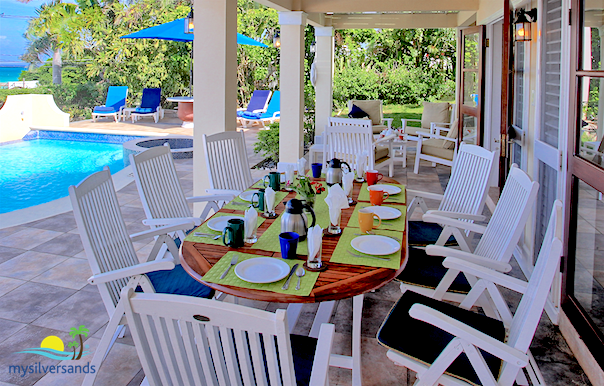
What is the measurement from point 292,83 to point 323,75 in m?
3.02

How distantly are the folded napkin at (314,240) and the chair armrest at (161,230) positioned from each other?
3.04 ft

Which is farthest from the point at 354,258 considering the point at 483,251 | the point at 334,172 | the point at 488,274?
the point at 334,172

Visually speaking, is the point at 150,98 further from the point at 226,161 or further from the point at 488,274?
the point at 488,274

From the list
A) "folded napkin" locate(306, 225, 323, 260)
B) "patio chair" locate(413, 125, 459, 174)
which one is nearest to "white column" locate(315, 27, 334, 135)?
"patio chair" locate(413, 125, 459, 174)

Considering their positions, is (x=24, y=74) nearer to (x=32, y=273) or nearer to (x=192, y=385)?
(x=32, y=273)

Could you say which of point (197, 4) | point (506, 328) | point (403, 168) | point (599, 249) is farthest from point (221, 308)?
point (403, 168)

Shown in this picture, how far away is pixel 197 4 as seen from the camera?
4.31 metres

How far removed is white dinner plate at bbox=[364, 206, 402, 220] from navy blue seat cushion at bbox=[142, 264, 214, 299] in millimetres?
924

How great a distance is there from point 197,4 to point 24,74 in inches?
715

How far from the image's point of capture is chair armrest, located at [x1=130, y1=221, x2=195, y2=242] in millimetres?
2564

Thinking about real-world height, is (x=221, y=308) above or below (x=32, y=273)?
above

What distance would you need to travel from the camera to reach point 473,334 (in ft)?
5.41

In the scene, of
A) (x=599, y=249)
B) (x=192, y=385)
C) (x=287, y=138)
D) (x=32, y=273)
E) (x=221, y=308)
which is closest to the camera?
(x=221, y=308)

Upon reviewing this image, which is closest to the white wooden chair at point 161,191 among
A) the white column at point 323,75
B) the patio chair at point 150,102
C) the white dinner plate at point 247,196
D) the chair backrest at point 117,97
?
the white dinner plate at point 247,196
